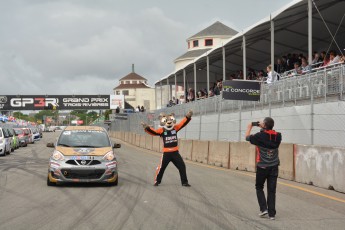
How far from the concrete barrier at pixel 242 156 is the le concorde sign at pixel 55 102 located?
61118 mm

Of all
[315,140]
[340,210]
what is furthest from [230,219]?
[315,140]

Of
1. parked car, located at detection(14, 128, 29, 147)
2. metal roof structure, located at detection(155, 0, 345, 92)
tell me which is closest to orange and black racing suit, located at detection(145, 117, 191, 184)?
metal roof structure, located at detection(155, 0, 345, 92)

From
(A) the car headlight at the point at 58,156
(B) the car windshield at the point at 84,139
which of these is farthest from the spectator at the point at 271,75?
(A) the car headlight at the point at 58,156

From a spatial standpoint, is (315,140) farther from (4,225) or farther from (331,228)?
(4,225)

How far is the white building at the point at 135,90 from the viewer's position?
13912 centimetres

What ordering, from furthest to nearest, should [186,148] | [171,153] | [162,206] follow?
[186,148] < [171,153] < [162,206]

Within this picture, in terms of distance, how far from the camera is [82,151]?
45.9 feet

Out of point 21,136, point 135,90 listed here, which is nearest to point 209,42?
point 21,136

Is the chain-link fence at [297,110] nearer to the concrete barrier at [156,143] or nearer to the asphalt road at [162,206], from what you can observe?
the asphalt road at [162,206]

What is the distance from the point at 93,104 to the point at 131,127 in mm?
24517

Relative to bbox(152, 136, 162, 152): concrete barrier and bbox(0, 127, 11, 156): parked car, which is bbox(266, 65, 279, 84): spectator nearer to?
bbox(152, 136, 162, 152): concrete barrier

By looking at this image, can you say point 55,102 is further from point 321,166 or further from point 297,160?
point 321,166

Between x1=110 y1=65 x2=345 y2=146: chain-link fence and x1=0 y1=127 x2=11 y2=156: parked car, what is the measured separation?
34.3ft

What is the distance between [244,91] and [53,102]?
60.5 m
